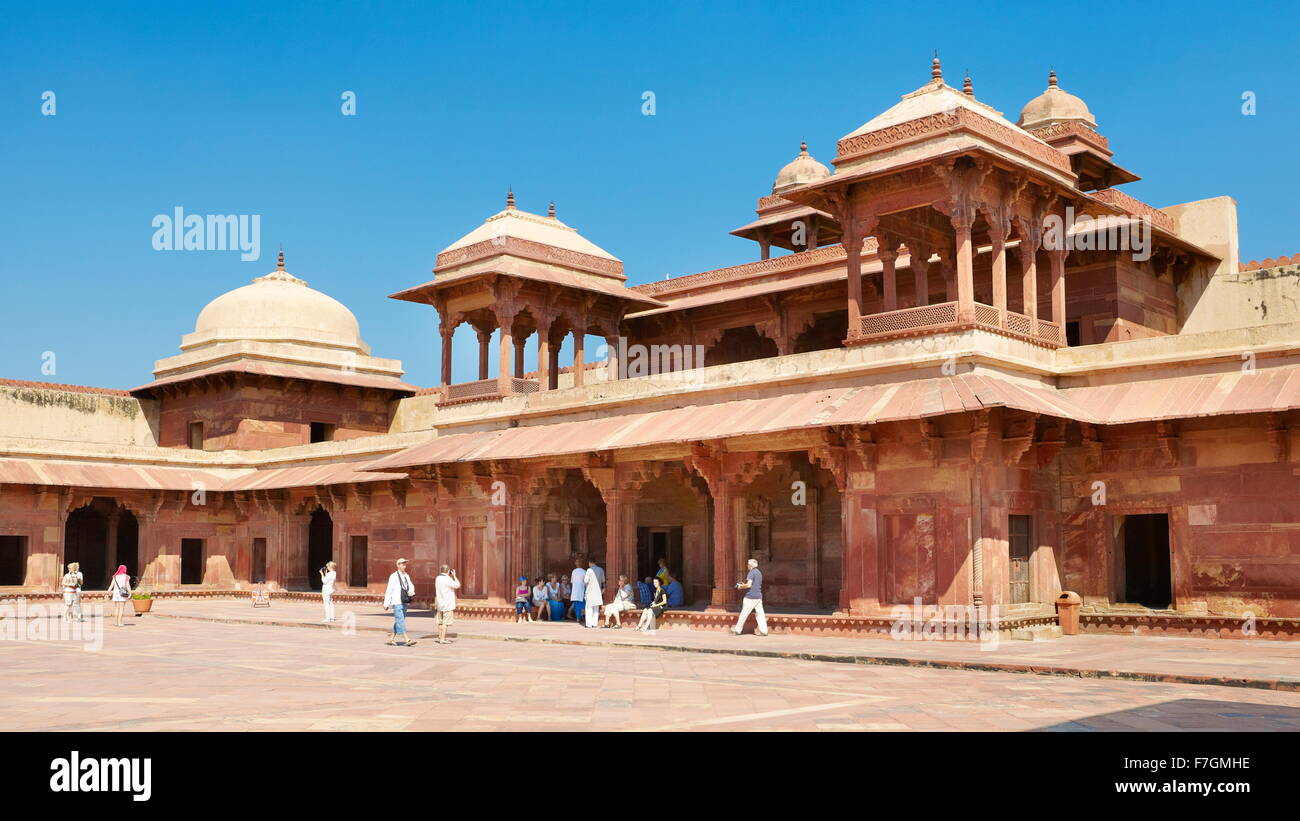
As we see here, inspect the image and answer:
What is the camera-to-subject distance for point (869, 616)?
1930 cm

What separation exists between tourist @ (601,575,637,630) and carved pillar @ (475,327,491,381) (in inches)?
307

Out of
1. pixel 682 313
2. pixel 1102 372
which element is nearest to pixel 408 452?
pixel 682 313

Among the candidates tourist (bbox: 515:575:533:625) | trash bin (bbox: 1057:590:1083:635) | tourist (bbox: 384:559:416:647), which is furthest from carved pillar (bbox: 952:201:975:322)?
tourist (bbox: 515:575:533:625)

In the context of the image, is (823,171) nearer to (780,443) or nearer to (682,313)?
(682,313)

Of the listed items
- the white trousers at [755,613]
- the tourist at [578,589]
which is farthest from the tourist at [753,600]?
the tourist at [578,589]

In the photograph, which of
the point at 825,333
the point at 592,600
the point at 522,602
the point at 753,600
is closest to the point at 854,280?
the point at 753,600

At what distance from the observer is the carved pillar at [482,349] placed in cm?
2888

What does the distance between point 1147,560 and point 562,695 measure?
14.0 metres

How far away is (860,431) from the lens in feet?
64.3

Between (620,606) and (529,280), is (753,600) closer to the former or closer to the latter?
(620,606)

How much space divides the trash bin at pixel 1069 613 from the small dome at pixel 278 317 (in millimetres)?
26845

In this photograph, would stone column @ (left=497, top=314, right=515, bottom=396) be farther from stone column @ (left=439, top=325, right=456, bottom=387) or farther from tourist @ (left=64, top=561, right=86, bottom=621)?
tourist @ (left=64, top=561, right=86, bottom=621)
